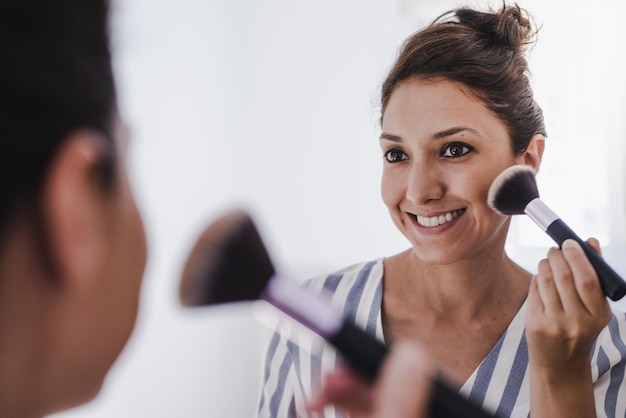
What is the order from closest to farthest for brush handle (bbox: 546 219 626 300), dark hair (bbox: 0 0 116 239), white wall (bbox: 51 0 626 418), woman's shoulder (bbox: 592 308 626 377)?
dark hair (bbox: 0 0 116 239)
brush handle (bbox: 546 219 626 300)
woman's shoulder (bbox: 592 308 626 377)
white wall (bbox: 51 0 626 418)

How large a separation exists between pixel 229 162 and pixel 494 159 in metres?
0.99

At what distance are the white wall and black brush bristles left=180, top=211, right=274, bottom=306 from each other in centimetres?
80

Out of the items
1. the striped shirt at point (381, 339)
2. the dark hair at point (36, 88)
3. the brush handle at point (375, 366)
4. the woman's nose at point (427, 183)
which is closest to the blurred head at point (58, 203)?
the dark hair at point (36, 88)

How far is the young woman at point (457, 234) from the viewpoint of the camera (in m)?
0.72

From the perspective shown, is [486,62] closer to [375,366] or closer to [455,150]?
[455,150]

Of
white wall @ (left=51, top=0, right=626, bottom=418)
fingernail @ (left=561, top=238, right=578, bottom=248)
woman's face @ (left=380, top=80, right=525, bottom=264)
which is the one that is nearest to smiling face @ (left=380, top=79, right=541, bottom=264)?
woman's face @ (left=380, top=80, right=525, bottom=264)

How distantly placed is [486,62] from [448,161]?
13cm

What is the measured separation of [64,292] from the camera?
0.24m

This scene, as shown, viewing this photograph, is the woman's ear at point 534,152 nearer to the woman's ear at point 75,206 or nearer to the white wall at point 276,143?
the white wall at point 276,143

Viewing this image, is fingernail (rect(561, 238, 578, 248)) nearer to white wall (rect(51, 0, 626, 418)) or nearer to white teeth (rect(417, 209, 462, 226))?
white teeth (rect(417, 209, 462, 226))

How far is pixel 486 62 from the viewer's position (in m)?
0.77

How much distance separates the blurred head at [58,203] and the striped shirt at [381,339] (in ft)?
1.21

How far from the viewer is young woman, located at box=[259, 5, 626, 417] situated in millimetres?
725

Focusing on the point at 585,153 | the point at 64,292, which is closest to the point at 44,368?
the point at 64,292
